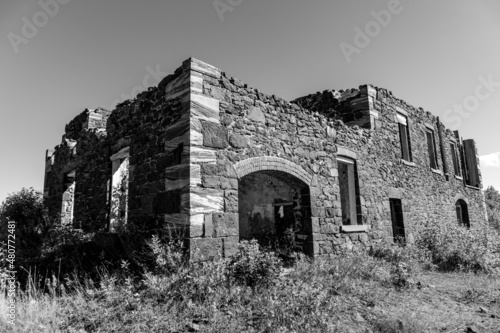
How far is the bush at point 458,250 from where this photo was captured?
26.6 feet

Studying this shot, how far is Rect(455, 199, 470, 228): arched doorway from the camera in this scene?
14289 mm

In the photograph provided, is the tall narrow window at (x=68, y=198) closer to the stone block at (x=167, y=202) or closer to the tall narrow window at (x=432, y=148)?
the stone block at (x=167, y=202)

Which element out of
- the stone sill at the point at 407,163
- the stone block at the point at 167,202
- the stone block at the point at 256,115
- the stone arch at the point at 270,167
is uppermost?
the stone block at the point at 256,115

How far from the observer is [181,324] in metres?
3.84

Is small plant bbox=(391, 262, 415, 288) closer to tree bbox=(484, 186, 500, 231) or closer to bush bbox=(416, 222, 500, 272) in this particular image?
bush bbox=(416, 222, 500, 272)

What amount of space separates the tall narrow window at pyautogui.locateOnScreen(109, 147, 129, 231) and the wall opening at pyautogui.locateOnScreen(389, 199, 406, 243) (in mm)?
7415

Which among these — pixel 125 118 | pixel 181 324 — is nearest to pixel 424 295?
pixel 181 324

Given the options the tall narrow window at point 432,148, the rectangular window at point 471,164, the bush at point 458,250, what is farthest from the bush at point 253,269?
the rectangular window at point 471,164

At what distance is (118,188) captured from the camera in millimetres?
7594

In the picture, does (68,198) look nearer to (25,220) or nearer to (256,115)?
(25,220)

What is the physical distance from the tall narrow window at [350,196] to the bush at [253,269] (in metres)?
4.09

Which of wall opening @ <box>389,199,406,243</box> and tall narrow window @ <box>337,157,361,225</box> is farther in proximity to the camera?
wall opening @ <box>389,199,406,243</box>

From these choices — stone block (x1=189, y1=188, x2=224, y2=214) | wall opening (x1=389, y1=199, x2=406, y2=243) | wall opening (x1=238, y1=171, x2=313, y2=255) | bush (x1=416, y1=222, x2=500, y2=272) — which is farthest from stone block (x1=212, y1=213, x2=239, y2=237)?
wall opening (x1=389, y1=199, x2=406, y2=243)

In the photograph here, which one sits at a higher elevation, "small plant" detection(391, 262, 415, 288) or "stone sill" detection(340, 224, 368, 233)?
"stone sill" detection(340, 224, 368, 233)
